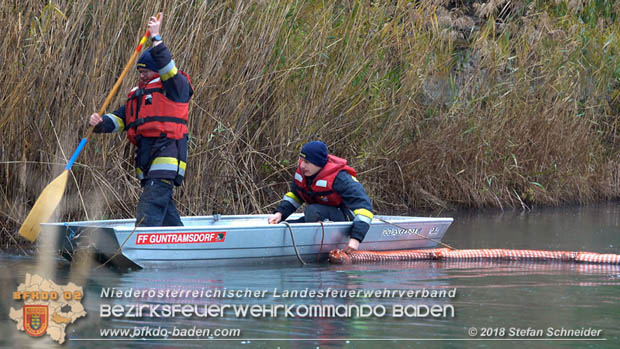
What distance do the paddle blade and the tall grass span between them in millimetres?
955

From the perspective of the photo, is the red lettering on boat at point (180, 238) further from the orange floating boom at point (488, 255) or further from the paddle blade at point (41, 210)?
the orange floating boom at point (488, 255)

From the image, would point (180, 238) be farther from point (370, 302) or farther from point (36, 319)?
point (36, 319)

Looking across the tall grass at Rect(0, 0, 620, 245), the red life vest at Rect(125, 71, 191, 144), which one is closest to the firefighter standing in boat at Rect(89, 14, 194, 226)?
the red life vest at Rect(125, 71, 191, 144)

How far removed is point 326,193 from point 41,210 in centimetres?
243

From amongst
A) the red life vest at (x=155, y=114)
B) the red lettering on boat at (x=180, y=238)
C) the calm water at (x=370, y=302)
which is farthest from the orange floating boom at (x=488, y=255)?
the red life vest at (x=155, y=114)

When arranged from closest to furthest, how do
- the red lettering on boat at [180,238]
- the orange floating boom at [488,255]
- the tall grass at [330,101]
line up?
the red lettering on boat at [180,238] → the tall grass at [330,101] → the orange floating boom at [488,255]

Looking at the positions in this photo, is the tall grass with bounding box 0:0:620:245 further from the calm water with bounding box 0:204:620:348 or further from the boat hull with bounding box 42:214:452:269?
the calm water with bounding box 0:204:620:348

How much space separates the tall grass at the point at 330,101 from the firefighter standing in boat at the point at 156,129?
3.82 ft

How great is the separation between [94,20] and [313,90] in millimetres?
2721

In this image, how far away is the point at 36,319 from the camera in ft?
17.8

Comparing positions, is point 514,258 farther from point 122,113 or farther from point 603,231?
point 122,113

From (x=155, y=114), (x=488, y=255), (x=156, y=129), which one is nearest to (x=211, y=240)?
(x=156, y=129)

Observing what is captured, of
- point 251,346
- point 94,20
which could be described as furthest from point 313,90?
point 251,346

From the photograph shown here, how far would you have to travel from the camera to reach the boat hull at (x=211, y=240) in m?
7.11
